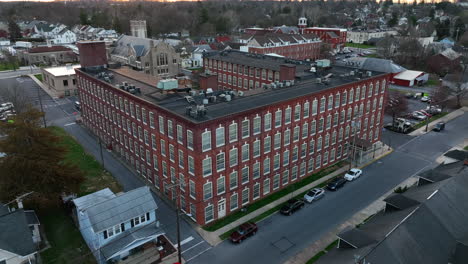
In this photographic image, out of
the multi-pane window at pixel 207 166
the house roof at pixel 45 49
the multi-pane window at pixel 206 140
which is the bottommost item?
the multi-pane window at pixel 207 166

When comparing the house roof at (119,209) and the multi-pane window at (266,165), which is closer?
the house roof at (119,209)

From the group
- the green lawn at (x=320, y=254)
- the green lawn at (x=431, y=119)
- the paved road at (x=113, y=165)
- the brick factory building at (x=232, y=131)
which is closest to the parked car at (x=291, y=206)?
the brick factory building at (x=232, y=131)

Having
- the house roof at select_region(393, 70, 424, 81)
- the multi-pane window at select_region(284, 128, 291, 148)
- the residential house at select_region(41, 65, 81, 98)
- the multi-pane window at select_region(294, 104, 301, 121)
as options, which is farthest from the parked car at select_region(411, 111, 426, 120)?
the residential house at select_region(41, 65, 81, 98)

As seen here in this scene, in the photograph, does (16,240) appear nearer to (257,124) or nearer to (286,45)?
(257,124)

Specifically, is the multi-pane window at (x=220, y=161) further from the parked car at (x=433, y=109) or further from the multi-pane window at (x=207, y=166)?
the parked car at (x=433, y=109)

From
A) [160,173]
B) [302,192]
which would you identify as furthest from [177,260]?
[302,192]

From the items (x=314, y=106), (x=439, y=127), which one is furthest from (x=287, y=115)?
(x=439, y=127)

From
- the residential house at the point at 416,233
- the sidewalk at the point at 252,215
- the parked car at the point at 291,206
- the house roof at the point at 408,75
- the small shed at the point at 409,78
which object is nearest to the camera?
the residential house at the point at 416,233
